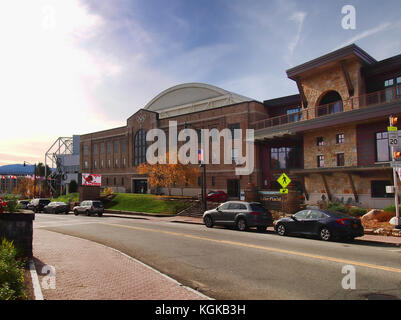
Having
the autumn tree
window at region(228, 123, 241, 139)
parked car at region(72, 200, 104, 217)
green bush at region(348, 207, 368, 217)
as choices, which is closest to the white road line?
green bush at region(348, 207, 368, 217)

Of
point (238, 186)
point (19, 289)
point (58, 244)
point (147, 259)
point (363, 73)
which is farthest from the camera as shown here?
point (238, 186)

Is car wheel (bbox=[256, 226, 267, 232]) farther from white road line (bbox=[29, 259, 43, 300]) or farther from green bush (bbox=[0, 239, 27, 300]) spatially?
green bush (bbox=[0, 239, 27, 300])

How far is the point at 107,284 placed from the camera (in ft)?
22.3

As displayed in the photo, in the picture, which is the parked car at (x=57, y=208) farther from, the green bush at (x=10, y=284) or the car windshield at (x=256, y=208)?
the green bush at (x=10, y=284)

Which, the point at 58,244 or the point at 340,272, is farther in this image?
the point at 58,244

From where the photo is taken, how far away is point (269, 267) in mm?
8562

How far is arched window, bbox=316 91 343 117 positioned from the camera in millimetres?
29219

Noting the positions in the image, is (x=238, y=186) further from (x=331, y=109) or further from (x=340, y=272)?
(x=340, y=272)


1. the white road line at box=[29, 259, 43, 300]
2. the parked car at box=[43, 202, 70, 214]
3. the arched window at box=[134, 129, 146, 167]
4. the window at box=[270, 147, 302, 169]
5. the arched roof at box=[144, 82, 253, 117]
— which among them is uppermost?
the arched roof at box=[144, 82, 253, 117]

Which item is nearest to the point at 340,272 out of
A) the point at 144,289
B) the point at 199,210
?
the point at 144,289

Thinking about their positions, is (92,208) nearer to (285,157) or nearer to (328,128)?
(285,157)

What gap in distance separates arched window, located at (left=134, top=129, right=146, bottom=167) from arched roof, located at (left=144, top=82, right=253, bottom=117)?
9.02 m

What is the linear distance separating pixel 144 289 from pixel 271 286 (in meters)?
2.68

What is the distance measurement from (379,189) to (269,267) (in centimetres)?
2292
